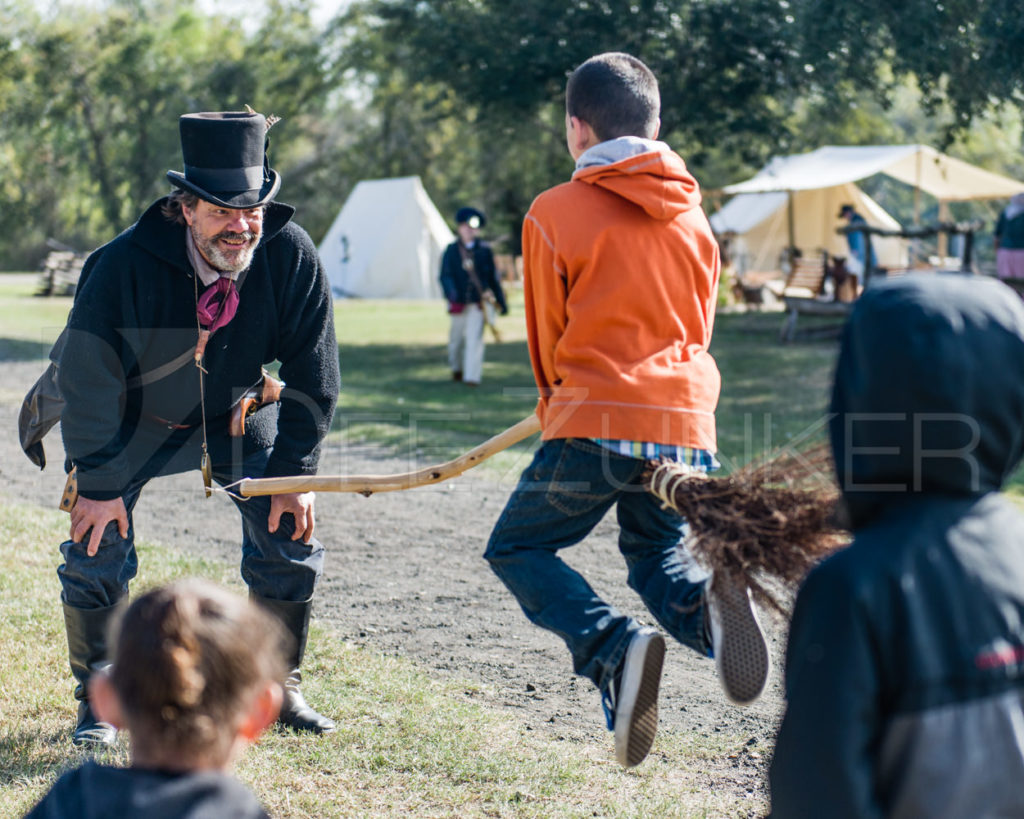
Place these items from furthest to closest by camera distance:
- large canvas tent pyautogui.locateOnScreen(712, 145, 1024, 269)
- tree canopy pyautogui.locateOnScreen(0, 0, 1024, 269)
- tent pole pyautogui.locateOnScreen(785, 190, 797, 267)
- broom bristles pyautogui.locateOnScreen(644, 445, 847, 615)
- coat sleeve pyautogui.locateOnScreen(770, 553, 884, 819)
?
tree canopy pyautogui.locateOnScreen(0, 0, 1024, 269), tent pole pyautogui.locateOnScreen(785, 190, 797, 267), large canvas tent pyautogui.locateOnScreen(712, 145, 1024, 269), broom bristles pyautogui.locateOnScreen(644, 445, 847, 615), coat sleeve pyautogui.locateOnScreen(770, 553, 884, 819)

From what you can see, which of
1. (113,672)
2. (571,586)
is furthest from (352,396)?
(113,672)

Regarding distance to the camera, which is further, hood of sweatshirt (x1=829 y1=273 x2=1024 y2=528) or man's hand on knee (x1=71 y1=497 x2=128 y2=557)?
man's hand on knee (x1=71 y1=497 x2=128 y2=557)

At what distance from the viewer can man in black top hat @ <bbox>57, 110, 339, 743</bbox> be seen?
3.85m

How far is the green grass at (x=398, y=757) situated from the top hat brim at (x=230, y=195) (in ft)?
5.96

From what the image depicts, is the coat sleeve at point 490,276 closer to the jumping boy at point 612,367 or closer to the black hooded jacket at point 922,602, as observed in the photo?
the jumping boy at point 612,367

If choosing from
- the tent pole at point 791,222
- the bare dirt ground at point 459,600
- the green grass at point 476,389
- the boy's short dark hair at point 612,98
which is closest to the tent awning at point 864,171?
the tent pole at point 791,222

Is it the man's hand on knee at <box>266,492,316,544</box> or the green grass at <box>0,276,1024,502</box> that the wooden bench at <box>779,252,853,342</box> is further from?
the man's hand on knee at <box>266,492,316,544</box>

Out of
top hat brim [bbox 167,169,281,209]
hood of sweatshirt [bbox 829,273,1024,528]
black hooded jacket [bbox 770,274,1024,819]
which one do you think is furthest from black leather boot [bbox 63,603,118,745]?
hood of sweatshirt [bbox 829,273,1024,528]

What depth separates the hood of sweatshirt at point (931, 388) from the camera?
179 cm

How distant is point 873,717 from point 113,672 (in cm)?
120

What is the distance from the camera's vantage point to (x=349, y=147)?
171ft

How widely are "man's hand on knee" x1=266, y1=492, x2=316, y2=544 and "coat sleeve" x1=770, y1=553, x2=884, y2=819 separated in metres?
2.55

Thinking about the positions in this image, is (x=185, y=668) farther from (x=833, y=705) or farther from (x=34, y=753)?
(x=34, y=753)

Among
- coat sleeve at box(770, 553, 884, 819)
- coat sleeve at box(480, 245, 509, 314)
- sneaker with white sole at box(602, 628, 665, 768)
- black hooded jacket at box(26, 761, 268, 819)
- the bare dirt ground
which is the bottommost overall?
the bare dirt ground
